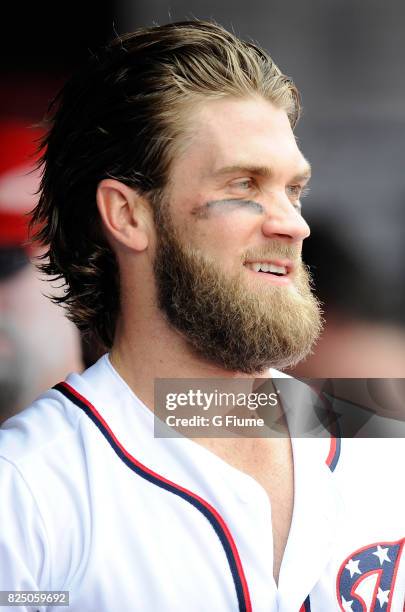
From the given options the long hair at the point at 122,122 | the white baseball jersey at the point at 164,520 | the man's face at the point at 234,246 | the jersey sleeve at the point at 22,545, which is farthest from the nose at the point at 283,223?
the jersey sleeve at the point at 22,545

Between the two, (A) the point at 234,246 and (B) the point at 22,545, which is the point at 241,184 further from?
(B) the point at 22,545

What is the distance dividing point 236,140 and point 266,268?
0.20m

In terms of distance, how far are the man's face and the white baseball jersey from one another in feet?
0.51

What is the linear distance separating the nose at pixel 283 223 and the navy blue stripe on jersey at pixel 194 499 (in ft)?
1.23

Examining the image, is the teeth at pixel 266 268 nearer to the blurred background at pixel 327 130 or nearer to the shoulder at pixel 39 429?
the shoulder at pixel 39 429

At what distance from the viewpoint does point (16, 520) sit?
1051mm

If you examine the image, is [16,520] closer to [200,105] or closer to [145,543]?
A: [145,543]

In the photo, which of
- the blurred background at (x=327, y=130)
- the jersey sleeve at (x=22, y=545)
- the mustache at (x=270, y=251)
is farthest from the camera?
the blurred background at (x=327, y=130)

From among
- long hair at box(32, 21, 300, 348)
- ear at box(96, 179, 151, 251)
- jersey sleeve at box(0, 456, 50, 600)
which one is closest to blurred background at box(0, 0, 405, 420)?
long hair at box(32, 21, 300, 348)

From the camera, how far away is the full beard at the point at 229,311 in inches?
47.8

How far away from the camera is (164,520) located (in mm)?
1107

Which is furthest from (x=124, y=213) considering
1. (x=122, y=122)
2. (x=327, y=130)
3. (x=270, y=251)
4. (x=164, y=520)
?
(x=327, y=130)

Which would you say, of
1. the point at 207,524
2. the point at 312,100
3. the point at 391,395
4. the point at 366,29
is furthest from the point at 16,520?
the point at 366,29

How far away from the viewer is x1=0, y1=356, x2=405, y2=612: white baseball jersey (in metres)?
1.05
